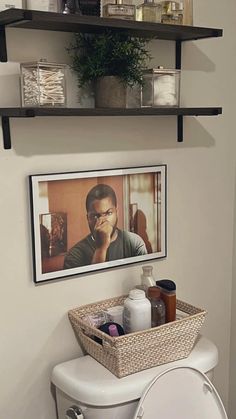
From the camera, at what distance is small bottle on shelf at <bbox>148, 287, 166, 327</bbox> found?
1.68 metres

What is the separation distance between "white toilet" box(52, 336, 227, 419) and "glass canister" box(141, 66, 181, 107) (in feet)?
2.51

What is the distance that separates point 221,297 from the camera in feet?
6.95

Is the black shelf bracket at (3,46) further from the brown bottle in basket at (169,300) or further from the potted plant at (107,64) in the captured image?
the brown bottle in basket at (169,300)

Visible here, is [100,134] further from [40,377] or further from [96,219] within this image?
[40,377]

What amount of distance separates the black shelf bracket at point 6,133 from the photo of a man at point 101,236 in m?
0.30

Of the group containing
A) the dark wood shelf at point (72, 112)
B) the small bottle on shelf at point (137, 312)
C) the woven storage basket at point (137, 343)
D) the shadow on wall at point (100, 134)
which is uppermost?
the dark wood shelf at point (72, 112)

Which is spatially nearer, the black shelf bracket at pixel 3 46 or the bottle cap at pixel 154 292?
the black shelf bracket at pixel 3 46

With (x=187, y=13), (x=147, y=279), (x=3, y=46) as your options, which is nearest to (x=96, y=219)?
(x=147, y=279)

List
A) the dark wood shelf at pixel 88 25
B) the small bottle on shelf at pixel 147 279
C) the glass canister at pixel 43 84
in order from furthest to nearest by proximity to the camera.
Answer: the small bottle on shelf at pixel 147 279 → the glass canister at pixel 43 84 → the dark wood shelf at pixel 88 25

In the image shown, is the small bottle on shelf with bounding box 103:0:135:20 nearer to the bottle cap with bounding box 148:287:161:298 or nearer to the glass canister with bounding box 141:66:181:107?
the glass canister with bounding box 141:66:181:107

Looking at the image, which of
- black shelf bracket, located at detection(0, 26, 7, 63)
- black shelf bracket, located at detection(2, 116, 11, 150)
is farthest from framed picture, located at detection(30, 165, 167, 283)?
black shelf bracket, located at detection(0, 26, 7, 63)

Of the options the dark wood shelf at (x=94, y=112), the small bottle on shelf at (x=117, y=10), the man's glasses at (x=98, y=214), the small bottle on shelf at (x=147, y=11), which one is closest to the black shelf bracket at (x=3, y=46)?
the dark wood shelf at (x=94, y=112)

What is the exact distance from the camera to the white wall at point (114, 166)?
60.2 inches

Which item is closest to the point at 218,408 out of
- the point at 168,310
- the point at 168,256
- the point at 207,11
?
the point at 168,310
